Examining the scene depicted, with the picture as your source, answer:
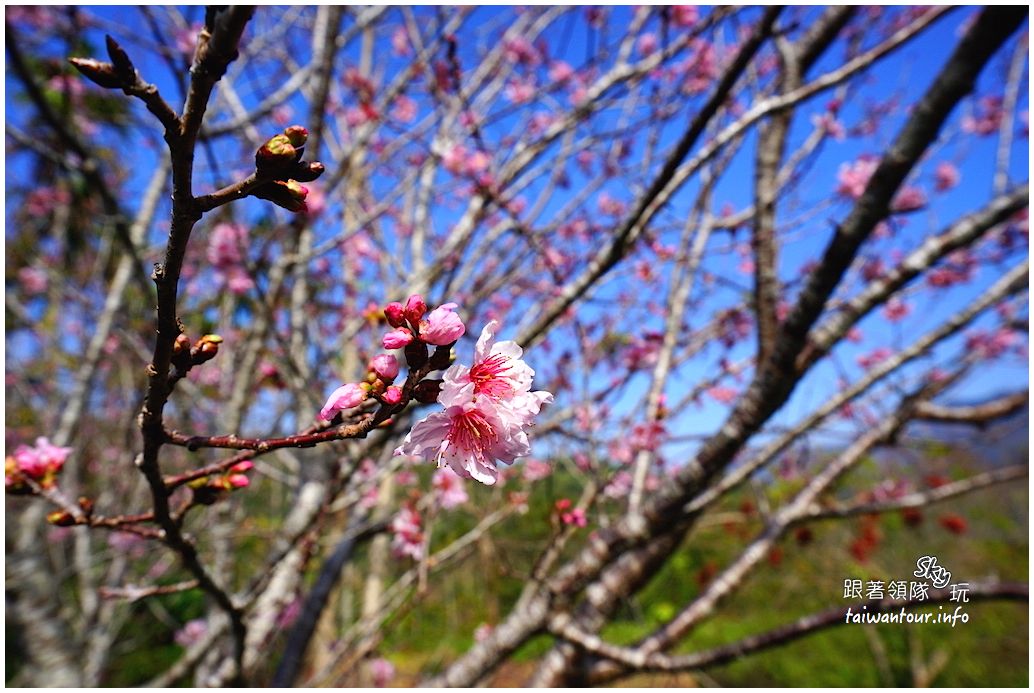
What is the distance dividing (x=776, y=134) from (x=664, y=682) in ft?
16.7

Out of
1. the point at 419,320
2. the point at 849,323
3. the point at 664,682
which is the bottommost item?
the point at 664,682

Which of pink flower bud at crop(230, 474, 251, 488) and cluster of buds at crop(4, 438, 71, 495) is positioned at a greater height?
cluster of buds at crop(4, 438, 71, 495)

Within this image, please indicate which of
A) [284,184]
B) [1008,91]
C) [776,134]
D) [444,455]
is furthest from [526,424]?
[1008,91]

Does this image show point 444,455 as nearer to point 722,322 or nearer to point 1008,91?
point 722,322

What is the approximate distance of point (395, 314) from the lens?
814 mm

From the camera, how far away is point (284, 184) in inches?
24.3

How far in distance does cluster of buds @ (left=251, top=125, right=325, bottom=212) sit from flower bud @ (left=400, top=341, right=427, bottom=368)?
10.0 inches

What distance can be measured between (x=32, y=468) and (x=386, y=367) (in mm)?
1038

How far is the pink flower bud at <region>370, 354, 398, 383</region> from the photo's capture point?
78 centimetres

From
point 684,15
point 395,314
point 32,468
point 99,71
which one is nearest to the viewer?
point 99,71

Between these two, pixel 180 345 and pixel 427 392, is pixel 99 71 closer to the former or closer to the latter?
pixel 180 345

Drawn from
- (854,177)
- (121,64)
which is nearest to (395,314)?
(121,64)

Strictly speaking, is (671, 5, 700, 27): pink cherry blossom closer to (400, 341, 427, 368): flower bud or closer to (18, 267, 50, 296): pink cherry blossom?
(400, 341, 427, 368): flower bud

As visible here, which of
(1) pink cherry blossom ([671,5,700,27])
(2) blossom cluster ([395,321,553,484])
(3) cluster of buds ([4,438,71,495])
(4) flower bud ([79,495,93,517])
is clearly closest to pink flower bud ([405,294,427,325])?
(2) blossom cluster ([395,321,553,484])
